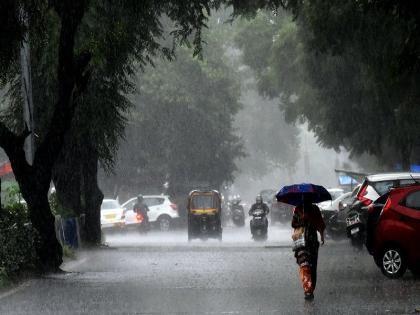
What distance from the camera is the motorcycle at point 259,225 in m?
40.3

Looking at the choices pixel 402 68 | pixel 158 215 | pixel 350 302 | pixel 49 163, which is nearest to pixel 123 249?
pixel 49 163

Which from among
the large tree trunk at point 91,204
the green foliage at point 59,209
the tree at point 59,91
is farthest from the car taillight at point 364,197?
the large tree trunk at point 91,204

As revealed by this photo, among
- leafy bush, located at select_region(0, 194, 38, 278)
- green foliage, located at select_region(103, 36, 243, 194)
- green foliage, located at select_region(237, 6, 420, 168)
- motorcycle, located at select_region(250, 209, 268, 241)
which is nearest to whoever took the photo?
leafy bush, located at select_region(0, 194, 38, 278)

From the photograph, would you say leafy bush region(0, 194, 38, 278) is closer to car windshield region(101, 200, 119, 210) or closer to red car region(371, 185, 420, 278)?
red car region(371, 185, 420, 278)

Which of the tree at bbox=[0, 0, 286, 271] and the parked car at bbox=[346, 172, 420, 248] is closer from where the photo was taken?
the tree at bbox=[0, 0, 286, 271]

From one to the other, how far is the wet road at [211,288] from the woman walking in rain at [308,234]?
0.45 m

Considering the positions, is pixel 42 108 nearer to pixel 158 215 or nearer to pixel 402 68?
pixel 402 68

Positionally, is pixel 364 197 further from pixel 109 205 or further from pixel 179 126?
pixel 179 126

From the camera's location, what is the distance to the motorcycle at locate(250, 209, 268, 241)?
1587 inches

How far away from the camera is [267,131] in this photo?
340ft

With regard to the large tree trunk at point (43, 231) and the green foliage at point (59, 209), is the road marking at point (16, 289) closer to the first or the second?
the large tree trunk at point (43, 231)

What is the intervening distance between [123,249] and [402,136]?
12620mm

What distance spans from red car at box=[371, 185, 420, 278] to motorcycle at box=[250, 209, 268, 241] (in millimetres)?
20603

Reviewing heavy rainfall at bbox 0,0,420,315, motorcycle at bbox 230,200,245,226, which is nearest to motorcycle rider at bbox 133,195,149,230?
heavy rainfall at bbox 0,0,420,315
